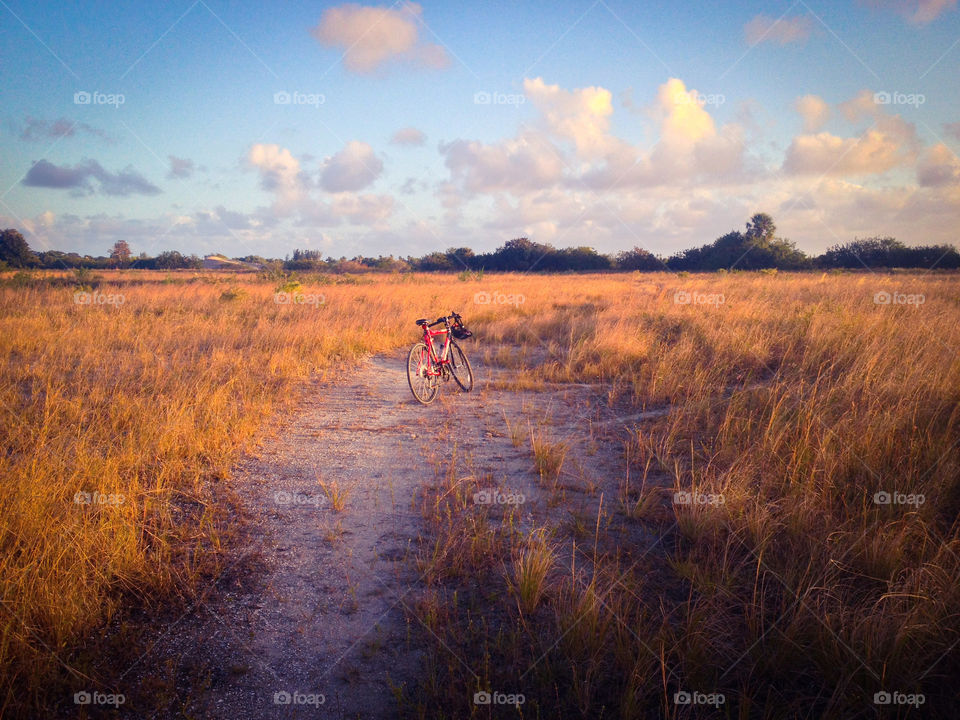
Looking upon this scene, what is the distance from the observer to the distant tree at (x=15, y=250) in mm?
37406

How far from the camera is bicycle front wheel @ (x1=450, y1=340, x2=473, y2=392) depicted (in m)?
7.71

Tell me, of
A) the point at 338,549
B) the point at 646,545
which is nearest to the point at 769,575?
the point at 646,545

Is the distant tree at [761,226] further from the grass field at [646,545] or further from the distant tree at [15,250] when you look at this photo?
the distant tree at [15,250]

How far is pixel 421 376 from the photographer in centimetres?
721

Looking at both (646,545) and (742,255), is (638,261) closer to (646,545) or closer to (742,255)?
(742,255)

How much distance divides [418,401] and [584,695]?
539 cm

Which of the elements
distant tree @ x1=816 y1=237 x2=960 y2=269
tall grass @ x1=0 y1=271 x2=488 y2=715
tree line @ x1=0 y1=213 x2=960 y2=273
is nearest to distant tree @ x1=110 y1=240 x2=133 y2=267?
tree line @ x1=0 y1=213 x2=960 y2=273

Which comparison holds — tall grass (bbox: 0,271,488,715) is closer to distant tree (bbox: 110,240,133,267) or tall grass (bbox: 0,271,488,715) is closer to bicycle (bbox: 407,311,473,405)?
bicycle (bbox: 407,311,473,405)

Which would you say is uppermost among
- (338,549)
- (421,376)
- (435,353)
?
(435,353)

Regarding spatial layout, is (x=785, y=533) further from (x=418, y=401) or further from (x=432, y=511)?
(x=418, y=401)

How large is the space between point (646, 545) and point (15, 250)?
5367cm

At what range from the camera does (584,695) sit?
2.15 meters

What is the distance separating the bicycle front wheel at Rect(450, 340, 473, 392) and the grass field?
89.1 inches

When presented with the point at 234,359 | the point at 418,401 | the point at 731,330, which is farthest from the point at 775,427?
the point at 234,359
